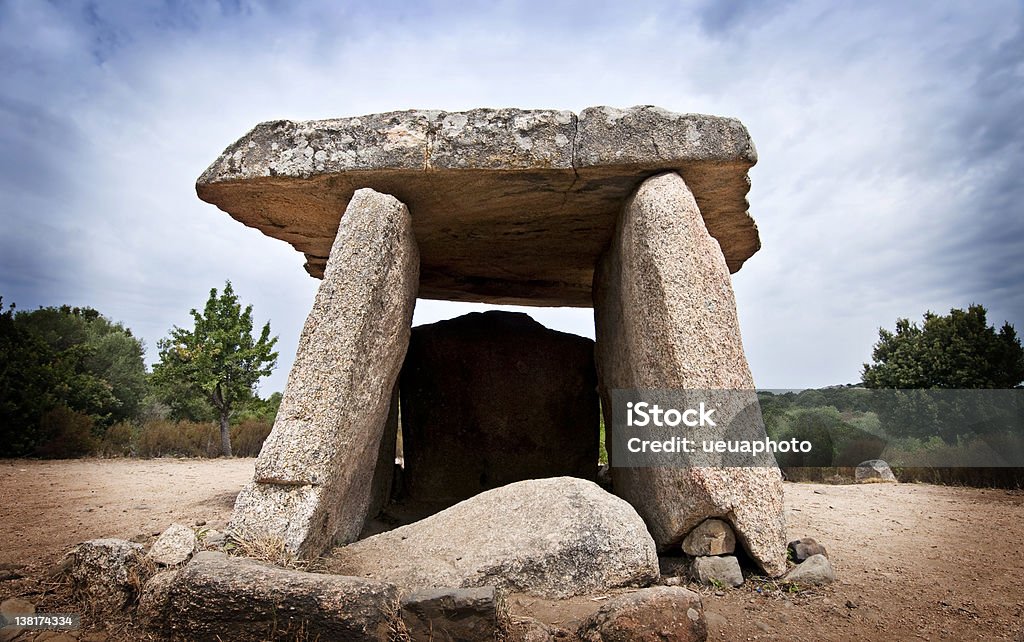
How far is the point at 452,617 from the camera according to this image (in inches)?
115

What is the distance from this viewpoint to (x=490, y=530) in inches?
151

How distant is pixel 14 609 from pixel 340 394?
6.31 ft

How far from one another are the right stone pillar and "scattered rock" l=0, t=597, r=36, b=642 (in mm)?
3397

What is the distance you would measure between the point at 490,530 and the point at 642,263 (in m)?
2.04

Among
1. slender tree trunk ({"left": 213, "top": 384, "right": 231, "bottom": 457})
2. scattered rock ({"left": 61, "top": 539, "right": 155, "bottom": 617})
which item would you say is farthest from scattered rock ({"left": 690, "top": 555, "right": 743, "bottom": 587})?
slender tree trunk ({"left": 213, "top": 384, "right": 231, "bottom": 457})

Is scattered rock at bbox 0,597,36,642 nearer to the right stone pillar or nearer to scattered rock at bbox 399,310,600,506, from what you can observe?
the right stone pillar

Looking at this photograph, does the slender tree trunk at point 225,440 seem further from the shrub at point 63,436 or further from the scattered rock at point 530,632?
the scattered rock at point 530,632

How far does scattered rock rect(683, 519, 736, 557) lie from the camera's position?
3932 mm

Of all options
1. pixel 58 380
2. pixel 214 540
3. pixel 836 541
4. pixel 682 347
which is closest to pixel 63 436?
pixel 58 380

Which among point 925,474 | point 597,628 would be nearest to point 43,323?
point 597,628

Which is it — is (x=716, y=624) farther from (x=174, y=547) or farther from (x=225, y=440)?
(x=225, y=440)

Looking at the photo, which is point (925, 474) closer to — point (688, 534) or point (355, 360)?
point (688, 534)

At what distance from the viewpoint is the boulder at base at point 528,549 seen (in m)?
3.55
